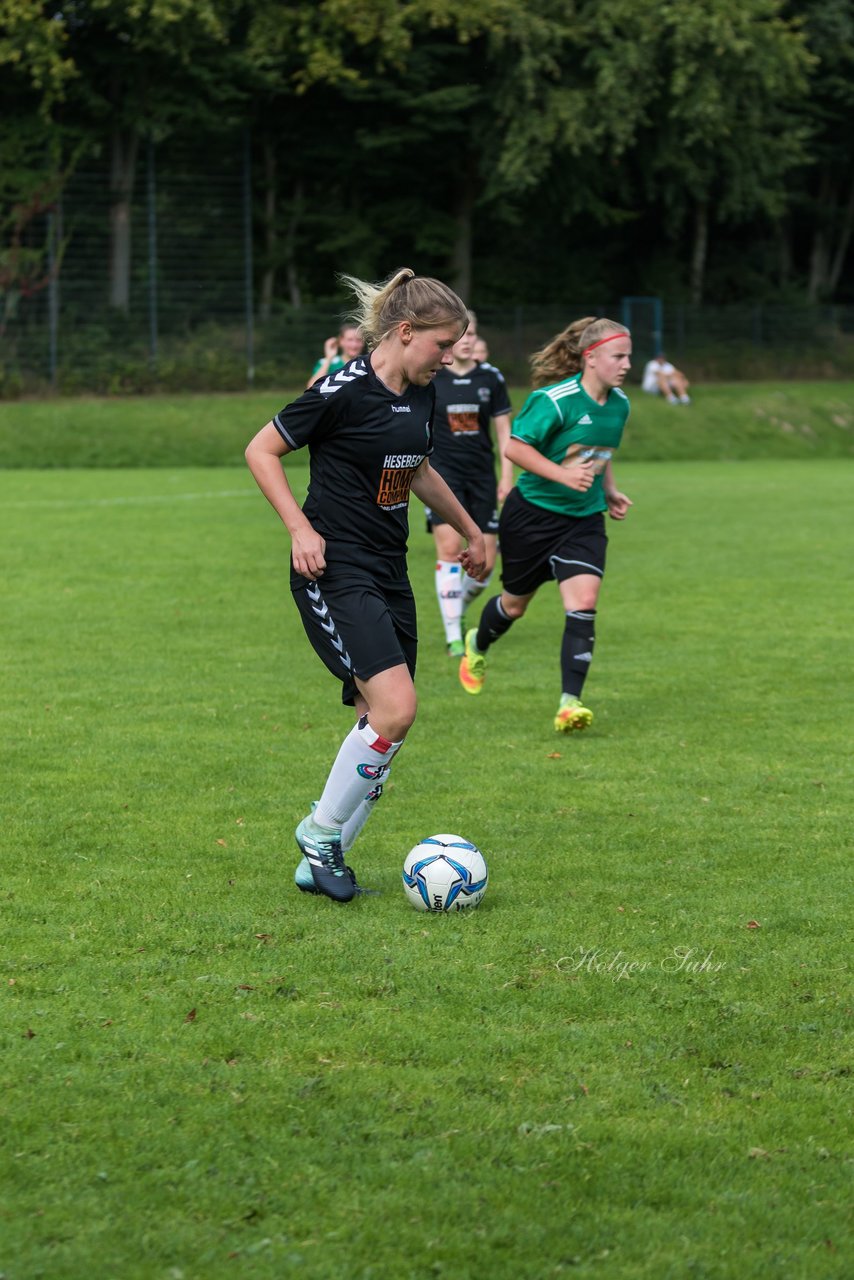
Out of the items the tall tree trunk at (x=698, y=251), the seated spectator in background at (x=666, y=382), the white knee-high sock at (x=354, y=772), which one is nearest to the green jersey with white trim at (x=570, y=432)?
the white knee-high sock at (x=354, y=772)

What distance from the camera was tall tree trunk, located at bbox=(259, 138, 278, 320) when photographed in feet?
136

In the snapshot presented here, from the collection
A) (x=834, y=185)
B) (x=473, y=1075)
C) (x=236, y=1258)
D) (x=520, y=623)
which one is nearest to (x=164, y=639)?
(x=520, y=623)

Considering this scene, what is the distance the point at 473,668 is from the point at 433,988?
475cm

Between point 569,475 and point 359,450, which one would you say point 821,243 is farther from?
point 359,450

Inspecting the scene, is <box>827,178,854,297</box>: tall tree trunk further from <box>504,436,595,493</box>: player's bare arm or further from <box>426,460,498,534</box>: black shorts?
<box>504,436,595,493</box>: player's bare arm

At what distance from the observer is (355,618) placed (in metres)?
5.23

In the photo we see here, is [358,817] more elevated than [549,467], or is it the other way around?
[549,467]

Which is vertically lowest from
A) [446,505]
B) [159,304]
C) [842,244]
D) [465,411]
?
[159,304]

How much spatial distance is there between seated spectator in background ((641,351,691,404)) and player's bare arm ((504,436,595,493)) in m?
30.1

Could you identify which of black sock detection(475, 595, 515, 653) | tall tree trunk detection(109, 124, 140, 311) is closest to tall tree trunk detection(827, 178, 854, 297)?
tall tree trunk detection(109, 124, 140, 311)

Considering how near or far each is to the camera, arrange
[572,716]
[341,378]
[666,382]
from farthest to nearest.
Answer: [666,382], [572,716], [341,378]

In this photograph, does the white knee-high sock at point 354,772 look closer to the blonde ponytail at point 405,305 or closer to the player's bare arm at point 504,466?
the blonde ponytail at point 405,305
